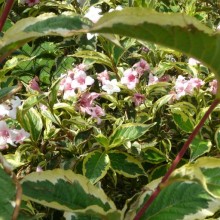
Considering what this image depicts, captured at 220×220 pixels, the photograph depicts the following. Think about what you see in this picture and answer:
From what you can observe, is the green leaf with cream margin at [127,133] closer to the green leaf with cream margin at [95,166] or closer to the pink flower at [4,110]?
the green leaf with cream margin at [95,166]

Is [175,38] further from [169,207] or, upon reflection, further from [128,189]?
[128,189]

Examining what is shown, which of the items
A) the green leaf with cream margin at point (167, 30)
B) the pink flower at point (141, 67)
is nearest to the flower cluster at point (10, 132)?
the pink flower at point (141, 67)

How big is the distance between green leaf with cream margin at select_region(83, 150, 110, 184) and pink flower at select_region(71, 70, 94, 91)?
27 cm

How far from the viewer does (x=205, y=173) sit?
2.71 feet

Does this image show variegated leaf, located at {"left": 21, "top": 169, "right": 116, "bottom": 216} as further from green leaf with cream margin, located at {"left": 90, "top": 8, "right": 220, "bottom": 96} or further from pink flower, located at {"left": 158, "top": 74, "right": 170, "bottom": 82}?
pink flower, located at {"left": 158, "top": 74, "right": 170, "bottom": 82}

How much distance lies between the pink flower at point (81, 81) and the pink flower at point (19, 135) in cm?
22

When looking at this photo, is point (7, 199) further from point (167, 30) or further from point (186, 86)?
point (186, 86)

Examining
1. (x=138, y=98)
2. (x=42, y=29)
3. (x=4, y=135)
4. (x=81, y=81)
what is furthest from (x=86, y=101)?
(x=42, y=29)

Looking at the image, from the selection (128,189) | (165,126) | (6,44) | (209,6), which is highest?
(6,44)

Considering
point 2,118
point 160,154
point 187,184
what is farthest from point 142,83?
point 187,184

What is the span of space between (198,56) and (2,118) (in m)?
0.82

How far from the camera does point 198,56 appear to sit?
0.62m

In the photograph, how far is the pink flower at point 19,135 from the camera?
1.36 metres

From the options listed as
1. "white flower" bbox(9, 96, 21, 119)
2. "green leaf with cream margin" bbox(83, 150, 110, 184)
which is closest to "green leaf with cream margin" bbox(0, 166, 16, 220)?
"green leaf with cream margin" bbox(83, 150, 110, 184)
